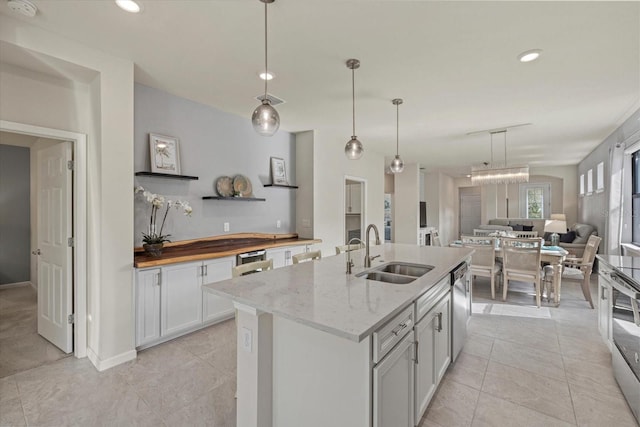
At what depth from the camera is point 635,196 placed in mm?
4398

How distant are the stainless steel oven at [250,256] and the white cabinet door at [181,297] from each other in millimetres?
487

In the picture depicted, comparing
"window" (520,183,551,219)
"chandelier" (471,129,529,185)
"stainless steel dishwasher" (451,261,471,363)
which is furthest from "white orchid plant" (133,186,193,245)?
"window" (520,183,551,219)

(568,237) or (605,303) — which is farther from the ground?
(568,237)

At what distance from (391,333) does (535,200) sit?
10.9m

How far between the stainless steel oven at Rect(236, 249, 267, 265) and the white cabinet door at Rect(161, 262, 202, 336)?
49 cm

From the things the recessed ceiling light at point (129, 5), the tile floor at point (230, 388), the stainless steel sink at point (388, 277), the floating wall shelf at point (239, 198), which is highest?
the recessed ceiling light at point (129, 5)

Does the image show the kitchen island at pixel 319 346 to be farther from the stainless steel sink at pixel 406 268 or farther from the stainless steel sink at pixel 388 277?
the stainless steel sink at pixel 406 268

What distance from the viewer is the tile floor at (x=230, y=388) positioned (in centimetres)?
192

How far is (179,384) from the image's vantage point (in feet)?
7.47

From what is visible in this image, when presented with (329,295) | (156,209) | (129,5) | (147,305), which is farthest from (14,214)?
(329,295)

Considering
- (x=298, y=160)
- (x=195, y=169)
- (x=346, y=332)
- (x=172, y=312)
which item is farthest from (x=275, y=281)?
(x=298, y=160)

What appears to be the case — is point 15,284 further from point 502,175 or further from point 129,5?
point 502,175

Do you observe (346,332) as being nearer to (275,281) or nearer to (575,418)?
(275,281)

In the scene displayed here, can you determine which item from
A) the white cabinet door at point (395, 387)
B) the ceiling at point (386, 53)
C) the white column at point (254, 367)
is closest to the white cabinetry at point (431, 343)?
the white cabinet door at point (395, 387)
